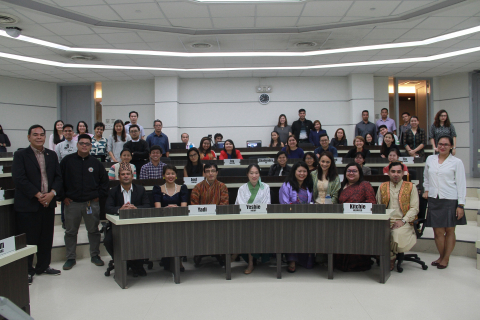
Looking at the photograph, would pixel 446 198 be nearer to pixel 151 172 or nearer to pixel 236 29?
pixel 151 172

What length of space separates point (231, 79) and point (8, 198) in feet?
21.6

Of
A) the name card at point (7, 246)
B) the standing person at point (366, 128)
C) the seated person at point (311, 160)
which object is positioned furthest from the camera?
the standing person at point (366, 128)

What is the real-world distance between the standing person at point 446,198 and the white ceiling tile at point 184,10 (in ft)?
10.8

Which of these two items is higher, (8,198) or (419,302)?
(8,198)

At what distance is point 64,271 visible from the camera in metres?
3.34

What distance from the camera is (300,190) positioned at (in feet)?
11.3

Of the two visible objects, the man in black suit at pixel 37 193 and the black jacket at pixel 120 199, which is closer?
the man in black suit at pixel 37 193

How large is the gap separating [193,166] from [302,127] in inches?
174

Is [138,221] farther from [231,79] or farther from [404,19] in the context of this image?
[231,79]

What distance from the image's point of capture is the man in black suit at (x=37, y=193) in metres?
3.05

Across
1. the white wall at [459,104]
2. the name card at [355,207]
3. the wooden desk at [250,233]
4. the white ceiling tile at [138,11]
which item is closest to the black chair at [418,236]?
the wooden desk at [250,233]

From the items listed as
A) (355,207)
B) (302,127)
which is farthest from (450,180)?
(302,127)

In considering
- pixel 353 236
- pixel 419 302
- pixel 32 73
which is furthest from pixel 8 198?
pixel 32 73

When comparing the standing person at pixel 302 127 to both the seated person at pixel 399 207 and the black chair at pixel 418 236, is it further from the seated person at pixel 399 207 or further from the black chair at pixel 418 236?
the seated person at pixel 399 207
